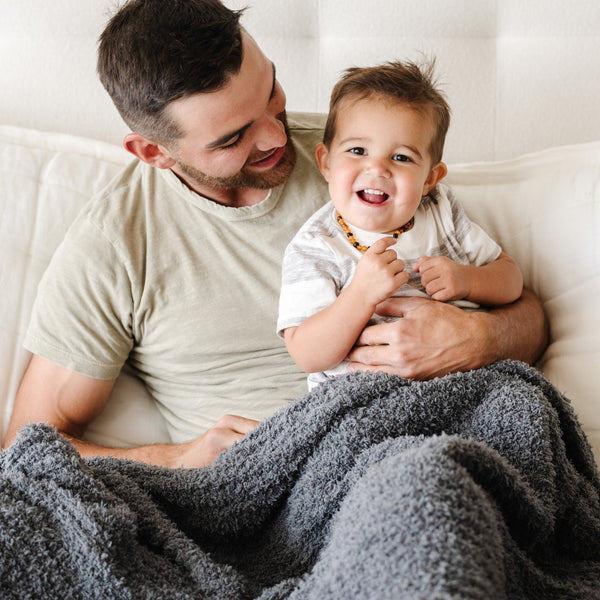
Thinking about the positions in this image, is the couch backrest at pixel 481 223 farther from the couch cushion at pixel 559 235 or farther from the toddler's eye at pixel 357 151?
the toddler's eye at pixel 357 151

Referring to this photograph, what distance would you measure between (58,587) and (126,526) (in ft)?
0.32

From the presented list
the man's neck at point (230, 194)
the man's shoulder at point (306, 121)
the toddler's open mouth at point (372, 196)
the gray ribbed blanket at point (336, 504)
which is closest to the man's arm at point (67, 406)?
the gray ribbed blanket at point (336, 504)

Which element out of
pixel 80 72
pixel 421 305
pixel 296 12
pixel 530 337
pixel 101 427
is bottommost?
pixel 101 427

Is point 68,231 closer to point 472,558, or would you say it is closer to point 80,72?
point 80,72

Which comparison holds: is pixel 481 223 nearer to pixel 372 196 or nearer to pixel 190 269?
pixel 372 196

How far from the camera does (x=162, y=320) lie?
1.27 meters

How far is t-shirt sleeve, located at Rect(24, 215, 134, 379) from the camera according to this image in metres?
1.23

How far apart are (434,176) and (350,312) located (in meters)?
0.32

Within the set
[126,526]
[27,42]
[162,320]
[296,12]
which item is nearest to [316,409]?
[126,526]

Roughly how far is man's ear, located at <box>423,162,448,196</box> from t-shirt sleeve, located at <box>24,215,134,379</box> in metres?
0.54

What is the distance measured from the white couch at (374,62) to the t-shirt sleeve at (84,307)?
14cm

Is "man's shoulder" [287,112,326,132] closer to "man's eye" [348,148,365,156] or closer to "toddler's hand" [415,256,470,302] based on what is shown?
"man's eye" [348,148,365,156]

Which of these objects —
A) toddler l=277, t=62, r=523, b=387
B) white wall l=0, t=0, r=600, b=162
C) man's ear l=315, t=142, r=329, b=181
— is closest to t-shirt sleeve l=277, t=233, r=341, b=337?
toddler l=277, t=62, r=523, b=387

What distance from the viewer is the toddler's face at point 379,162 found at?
1085 millimetres
